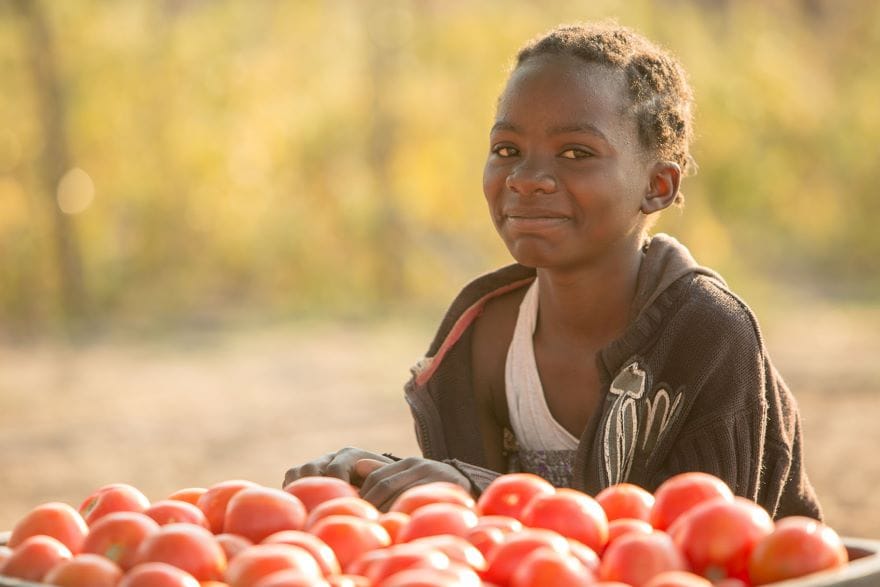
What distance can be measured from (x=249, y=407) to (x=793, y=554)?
857 cm

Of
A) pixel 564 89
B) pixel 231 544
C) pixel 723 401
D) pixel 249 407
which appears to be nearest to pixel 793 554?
pixel 231 544

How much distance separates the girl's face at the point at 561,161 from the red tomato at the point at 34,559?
1359 millimetres

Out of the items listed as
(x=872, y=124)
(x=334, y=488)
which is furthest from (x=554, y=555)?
(x=872, y=124)

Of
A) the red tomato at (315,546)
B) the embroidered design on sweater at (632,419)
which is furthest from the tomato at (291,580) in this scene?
the embroidered design on sweater at (632,419)

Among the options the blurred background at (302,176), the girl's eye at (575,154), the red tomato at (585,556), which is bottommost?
the red tomato at (585,556)

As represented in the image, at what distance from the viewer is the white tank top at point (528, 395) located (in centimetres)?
323

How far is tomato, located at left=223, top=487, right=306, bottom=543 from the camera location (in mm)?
2088

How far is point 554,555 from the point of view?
1.75m

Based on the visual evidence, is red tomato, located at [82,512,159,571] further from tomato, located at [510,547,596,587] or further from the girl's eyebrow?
the girl's eyebrow

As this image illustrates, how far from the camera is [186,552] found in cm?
186

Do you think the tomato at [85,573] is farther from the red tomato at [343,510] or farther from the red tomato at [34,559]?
the red tomato at [343,510]

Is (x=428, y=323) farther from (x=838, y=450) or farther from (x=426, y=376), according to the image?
(x=426, y=376)

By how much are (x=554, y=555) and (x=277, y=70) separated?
14073mm

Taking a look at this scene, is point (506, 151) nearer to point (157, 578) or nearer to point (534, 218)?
point (534, 218)
